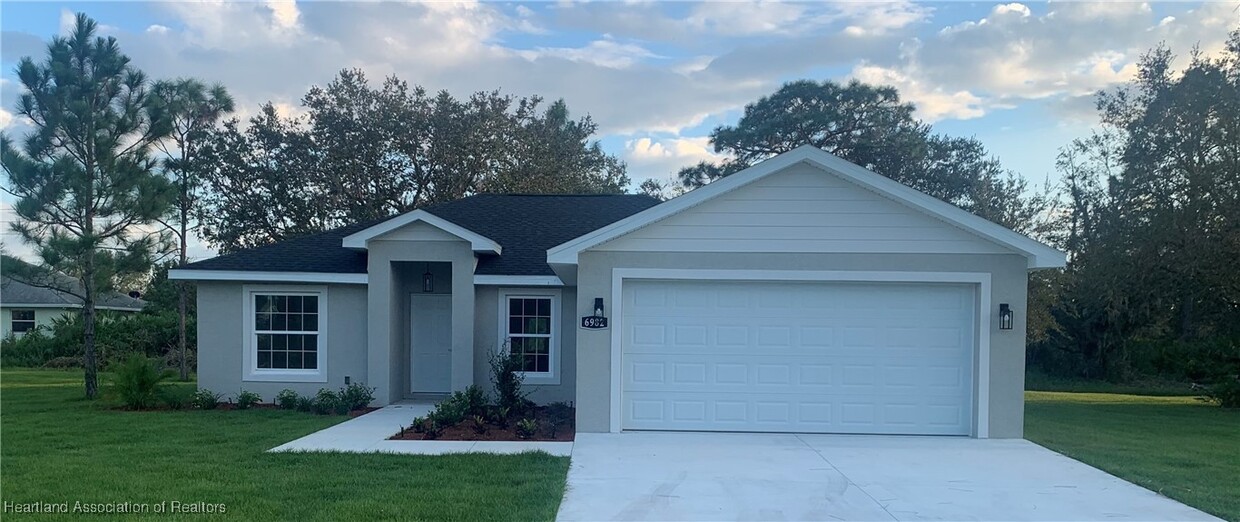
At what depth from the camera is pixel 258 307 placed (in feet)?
45.4

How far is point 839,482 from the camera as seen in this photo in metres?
7.67

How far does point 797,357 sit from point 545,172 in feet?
66.8

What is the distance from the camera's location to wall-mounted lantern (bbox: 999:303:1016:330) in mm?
10008

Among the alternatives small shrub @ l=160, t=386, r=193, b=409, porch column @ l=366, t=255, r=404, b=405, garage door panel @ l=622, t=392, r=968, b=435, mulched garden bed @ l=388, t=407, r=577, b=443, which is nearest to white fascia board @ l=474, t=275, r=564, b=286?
porch column @ l=366, t=255, r=404, b=405

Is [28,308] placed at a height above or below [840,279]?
below

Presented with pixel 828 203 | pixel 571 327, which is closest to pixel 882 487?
pixel 828 203

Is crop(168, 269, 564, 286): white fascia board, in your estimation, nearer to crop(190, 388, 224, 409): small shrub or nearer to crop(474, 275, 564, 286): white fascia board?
crop(474, 275, 564, 286): white fascia board

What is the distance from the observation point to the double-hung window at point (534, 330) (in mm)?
13727

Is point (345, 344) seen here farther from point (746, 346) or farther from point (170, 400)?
point (746, 346)

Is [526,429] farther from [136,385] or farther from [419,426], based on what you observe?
[136,385]

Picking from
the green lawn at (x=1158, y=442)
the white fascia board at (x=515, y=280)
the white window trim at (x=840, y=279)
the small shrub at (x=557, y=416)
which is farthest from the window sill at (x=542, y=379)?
the green lawn at (x=1158, y=442)

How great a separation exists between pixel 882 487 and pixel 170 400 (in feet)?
→ 37.0

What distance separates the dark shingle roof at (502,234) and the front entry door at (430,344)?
1.47 meters

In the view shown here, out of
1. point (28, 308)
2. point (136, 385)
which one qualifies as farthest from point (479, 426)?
point (28, 308)
